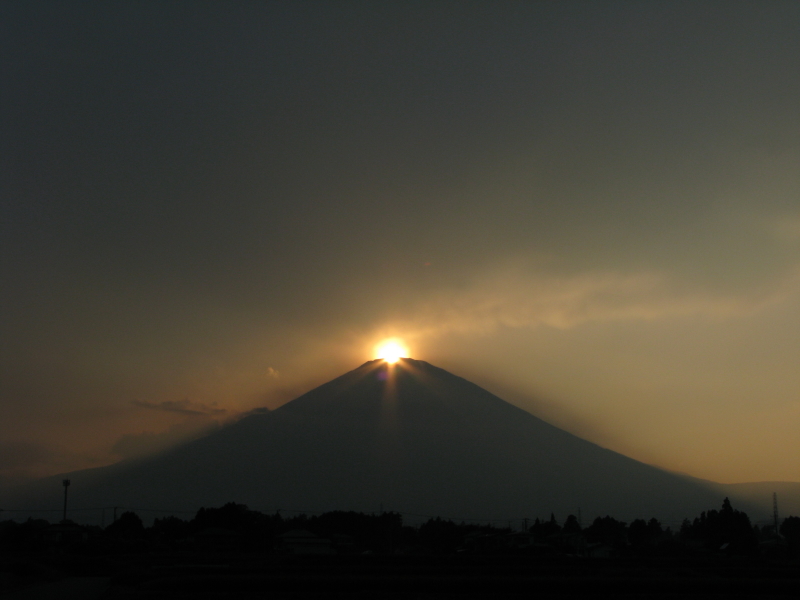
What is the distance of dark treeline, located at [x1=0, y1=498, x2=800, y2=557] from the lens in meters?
75.7

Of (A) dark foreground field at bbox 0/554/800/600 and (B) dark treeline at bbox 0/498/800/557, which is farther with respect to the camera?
(B) dark treeline at bbox 0/498/800/557

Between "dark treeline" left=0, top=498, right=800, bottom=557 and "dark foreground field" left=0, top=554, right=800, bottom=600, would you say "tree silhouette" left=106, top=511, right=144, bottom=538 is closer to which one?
"dark treeline" left=0, top=498, right=800, bottom=557

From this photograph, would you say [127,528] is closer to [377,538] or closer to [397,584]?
[377,538]

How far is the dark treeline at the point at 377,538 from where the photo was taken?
2980 inches

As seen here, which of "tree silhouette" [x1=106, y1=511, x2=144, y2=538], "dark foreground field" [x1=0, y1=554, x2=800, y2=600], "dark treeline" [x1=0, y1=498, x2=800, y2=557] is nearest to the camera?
"dark foreground field" [x1=0, y1=554, x2=800, y2=600]

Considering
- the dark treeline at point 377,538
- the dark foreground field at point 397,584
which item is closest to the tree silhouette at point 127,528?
the dark treeline at point 377,538

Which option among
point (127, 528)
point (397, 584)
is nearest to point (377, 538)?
point (127, 528)

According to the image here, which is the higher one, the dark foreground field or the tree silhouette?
the dark foreground field

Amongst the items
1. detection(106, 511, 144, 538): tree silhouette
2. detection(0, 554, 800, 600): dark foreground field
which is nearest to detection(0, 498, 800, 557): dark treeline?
detection(106, 511, 144, 538): tree silhouette

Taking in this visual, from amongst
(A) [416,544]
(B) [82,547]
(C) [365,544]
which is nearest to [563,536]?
(A) [416,544]

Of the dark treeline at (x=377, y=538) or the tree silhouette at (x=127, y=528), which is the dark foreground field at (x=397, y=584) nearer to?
the dark treeline at (x=377, y=538)

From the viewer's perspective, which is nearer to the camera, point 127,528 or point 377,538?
point 127,528

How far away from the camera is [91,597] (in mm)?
34719

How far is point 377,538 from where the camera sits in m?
101
